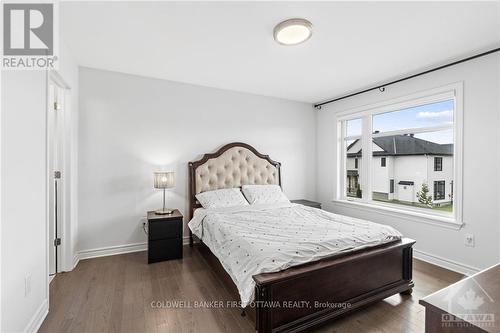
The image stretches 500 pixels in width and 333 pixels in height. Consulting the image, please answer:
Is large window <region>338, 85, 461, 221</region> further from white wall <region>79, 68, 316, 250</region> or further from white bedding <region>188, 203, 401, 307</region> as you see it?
white wall <region>79, 68, 316, 250</region>

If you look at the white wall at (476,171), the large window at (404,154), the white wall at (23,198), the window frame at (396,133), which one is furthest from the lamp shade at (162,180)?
the white wall at (476,171)

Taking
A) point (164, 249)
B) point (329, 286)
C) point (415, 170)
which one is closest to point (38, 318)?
point (164, 249)

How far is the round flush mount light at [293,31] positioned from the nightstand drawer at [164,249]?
262 centimetres

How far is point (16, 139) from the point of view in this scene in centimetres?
153

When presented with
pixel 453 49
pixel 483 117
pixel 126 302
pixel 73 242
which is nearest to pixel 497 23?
pixel 453 49

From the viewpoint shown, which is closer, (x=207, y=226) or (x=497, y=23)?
(x=497, y=23)

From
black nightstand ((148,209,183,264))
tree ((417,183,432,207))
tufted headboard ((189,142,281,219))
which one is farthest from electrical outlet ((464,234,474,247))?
black nightstand ((148,209,183,264))

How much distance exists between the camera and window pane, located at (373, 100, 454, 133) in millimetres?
3020

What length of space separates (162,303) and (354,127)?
3904mm

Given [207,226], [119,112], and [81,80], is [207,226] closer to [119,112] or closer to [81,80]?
[119,112]

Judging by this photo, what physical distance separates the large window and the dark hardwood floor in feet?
3.32

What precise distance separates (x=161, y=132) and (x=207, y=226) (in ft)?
5.30

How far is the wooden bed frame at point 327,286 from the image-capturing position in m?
1.58

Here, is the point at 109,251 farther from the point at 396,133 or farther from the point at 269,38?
the point at 396,133
